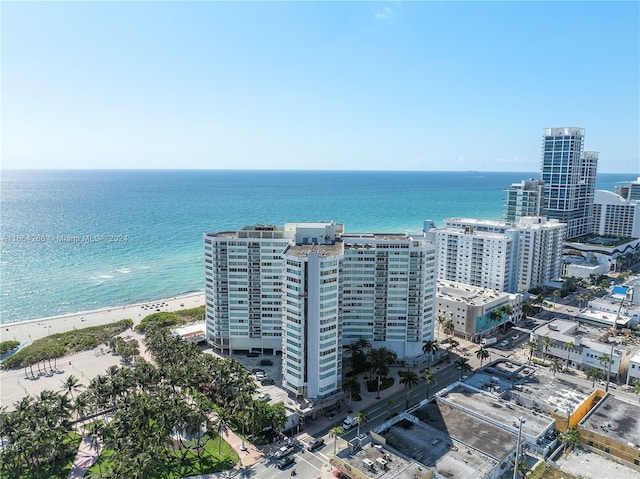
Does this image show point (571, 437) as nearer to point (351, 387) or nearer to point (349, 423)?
point (349, 423)

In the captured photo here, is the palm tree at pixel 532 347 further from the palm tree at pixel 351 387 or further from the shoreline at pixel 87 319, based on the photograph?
the shoreline at pixel 87 319

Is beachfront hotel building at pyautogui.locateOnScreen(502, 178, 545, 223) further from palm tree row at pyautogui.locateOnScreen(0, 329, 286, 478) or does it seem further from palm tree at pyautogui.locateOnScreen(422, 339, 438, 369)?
palm tree row at pyautogui.locateOnScreen(0, 329, 286, 478)

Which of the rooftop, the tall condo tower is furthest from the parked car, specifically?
the tall condo tower

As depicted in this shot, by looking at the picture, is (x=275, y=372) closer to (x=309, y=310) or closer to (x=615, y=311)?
(x=309, y=310)

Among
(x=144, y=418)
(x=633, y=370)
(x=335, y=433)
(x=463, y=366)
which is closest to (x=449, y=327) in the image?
(x=463, y=366)

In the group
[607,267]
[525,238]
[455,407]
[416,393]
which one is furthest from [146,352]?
[607,267]

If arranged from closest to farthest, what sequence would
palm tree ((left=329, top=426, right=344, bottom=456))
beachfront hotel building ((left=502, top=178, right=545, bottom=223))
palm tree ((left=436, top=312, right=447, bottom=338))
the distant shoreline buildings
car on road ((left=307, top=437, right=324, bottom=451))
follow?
1. palm tree ((left=329, top=426, right=344, bottom=456))
2. car on road ((left=307, top=437, right=324, bottom=451))
3. the distant shoreline buildings
4. palm tree ((left=436, top=312, right=447, bottom=338))
5. beachfront hotel building ((left=502, top=178, right=545, bottom=223))
